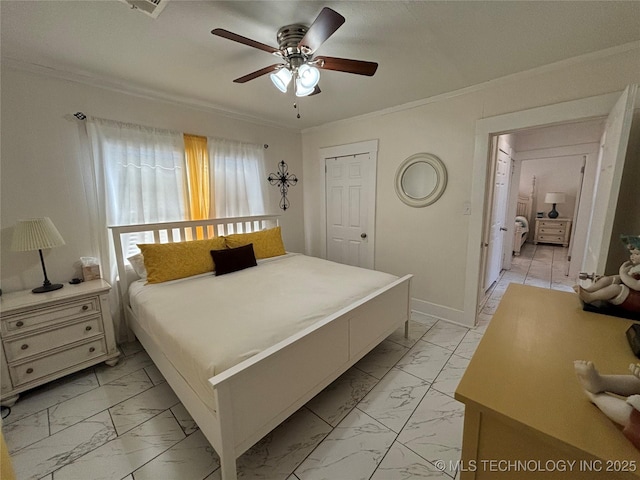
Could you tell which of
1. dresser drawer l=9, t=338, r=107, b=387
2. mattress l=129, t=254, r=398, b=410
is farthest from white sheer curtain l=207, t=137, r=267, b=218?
dresser drawer l=9, t=338, r=107, b=387

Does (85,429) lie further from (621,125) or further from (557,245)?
(557,245)

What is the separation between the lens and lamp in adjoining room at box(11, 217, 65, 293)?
183 centimetres

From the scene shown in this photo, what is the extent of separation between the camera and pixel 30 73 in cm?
199

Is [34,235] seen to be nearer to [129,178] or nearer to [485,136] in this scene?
[129,178]

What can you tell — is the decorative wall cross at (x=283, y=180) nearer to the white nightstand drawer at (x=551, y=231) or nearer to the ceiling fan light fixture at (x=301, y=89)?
the ceiling fan light fixture at (x=301, y=89)

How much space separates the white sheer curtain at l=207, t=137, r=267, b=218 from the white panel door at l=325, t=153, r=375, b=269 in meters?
1.01

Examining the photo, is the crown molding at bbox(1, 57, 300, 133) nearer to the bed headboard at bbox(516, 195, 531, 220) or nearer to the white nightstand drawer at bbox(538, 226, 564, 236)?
the bed headboard at bbox(516, 195, 531, 220)

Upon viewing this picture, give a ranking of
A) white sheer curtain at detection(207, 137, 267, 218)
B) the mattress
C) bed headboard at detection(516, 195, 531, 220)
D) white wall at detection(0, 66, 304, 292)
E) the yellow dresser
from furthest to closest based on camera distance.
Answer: bed headboard at detection(516, 195, 531, 220)
white sheer curtain at detection(207, 137, 267, 218)
white wall at detection(0, 66, 304, 292)
the mattress
the yellow dresser

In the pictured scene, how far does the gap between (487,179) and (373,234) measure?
4.63 ft

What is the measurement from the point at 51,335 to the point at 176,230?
50.3 inches

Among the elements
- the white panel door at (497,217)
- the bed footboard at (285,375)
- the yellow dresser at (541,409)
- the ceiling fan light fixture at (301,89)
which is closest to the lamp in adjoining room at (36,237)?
the bed footboard at (285,375)

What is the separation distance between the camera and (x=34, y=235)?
188 centimetres

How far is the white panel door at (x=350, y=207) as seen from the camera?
3.49m

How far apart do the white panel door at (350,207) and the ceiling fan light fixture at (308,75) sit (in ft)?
6.01
